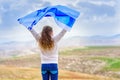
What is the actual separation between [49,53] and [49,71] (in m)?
0.60

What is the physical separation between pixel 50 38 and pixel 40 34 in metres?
0.43

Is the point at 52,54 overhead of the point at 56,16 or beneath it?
beneath

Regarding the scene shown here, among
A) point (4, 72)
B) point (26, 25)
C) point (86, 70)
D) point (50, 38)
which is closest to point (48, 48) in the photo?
point (50, 38)

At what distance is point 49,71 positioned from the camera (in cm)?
1492

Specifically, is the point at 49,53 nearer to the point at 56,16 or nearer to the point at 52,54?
the point at 52,54

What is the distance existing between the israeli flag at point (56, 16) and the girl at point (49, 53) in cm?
68

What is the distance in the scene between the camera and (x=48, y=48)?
14.9m

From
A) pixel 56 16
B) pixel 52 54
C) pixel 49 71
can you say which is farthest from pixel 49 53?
pixel 56 16

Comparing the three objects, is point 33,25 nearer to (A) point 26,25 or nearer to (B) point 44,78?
(A) point 26,25

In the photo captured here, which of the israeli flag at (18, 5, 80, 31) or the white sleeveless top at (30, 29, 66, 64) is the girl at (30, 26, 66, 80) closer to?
the white sleeveless top at (30, 29, 66, 64)

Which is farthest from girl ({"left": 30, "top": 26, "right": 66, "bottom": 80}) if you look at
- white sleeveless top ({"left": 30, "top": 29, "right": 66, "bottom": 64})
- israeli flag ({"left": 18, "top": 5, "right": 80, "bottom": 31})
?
israeli flag ({"left": 18, "top": 5, "right": 80, "bottom": 31})

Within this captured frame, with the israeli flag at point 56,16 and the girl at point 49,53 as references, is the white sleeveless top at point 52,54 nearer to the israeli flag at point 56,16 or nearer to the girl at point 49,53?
the girl at point 49,53

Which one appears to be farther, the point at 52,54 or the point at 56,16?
the point at 56,16

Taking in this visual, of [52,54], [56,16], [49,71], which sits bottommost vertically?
[49,71]
